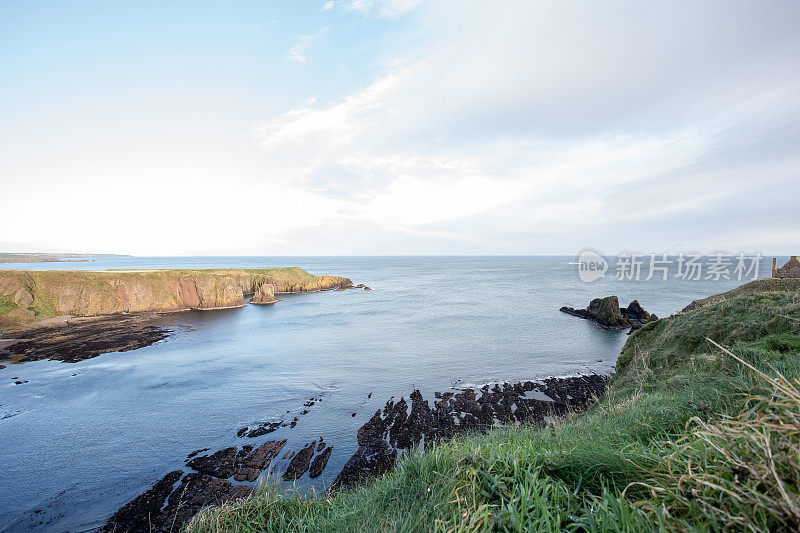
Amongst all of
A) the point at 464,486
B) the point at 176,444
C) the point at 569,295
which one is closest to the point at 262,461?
the point at 176,444

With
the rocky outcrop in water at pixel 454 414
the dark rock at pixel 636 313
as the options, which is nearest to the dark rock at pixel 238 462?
the rocky outcrop in water at pixel 454 414

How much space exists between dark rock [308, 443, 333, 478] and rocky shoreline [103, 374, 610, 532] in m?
0.04

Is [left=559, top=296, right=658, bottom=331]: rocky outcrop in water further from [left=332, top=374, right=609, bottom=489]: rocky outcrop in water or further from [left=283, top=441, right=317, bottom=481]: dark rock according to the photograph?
[left=283, top=441, right=317, bottom=481]: dark rock

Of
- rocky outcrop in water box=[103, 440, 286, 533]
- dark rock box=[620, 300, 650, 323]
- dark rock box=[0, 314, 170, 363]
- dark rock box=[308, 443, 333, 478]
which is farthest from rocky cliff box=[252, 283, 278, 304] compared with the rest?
dark rock box=[620, 300, 650, 323]

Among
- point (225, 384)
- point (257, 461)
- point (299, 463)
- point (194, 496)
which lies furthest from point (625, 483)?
point (225, 384)

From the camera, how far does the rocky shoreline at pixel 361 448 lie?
39.8ft

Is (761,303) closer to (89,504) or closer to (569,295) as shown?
(89,504)

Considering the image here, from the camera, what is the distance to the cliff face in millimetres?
40594

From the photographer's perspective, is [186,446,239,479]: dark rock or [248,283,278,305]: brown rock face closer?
[186,446,239,479]: dark rock

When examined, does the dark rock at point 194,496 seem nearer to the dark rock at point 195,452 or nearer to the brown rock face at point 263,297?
the dark rock at point 195,452

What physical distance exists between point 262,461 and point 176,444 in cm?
537

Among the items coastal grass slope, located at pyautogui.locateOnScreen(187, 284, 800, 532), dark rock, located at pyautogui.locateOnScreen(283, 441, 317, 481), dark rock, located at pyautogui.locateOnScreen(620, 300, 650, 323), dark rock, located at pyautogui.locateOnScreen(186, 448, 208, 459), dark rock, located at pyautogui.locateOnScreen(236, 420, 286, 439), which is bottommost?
dark rock, located at pyautogui.locateOnScreen(186, 448, 208, 459)

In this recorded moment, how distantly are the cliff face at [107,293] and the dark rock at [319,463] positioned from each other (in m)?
48.9

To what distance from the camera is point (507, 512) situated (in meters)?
2.25
